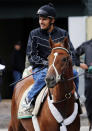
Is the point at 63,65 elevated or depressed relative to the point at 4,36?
elevated

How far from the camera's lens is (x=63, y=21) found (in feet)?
65.8

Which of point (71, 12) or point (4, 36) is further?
point (4, 36)

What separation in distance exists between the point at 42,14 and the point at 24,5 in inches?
364

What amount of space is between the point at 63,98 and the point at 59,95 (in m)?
0.09

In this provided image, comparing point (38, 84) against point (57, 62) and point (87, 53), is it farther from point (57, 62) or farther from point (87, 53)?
point (87, 53)

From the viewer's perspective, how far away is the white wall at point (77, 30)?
17125 millimetres

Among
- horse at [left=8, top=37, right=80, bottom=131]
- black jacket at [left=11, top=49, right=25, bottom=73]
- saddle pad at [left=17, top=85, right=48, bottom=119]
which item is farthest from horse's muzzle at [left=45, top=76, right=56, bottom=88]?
black jacket at [left=11, top=49, right=25, bottom=73]

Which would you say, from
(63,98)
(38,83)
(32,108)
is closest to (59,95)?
(63,98)

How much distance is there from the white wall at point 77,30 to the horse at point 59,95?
9.23m

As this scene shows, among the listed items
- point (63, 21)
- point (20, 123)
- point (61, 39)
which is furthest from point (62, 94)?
point (63, 21)

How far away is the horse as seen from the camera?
7402mm

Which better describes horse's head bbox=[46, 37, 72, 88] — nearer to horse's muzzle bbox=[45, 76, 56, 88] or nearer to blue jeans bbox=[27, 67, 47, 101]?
horse's muzzle bbox=[45, 76, 56, 88]

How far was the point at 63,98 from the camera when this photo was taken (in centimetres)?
766

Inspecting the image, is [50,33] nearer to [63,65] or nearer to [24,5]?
[63,65]
